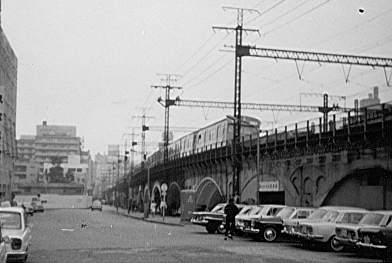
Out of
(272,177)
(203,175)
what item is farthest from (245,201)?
(203,175)

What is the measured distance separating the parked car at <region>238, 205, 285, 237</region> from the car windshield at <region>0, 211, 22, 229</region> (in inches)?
533

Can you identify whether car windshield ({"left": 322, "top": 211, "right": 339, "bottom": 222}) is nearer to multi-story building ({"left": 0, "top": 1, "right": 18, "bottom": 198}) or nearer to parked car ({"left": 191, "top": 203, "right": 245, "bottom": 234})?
parked car ({"left": 191, "top": 203, "right": 245, "bottom": 234})

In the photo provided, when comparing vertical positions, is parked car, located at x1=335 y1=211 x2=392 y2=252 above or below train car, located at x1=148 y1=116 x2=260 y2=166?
below

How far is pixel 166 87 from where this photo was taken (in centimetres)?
7625

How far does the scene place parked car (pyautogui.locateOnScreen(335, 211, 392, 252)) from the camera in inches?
868

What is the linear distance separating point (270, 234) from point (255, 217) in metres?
1.29

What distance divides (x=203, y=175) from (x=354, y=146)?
3157cm

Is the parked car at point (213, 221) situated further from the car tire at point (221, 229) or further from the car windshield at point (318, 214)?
the car windshield at point (318, 214)

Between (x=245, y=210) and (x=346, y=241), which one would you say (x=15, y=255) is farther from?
(x=245, y=210)

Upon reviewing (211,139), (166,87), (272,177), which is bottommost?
(272,177)

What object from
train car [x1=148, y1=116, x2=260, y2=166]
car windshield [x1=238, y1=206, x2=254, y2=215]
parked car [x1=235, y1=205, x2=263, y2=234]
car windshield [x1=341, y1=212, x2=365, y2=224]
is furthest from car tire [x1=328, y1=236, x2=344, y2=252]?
train car [x1=148, y1=116, x2=260, y2=166]

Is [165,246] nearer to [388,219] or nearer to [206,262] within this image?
[206,262]

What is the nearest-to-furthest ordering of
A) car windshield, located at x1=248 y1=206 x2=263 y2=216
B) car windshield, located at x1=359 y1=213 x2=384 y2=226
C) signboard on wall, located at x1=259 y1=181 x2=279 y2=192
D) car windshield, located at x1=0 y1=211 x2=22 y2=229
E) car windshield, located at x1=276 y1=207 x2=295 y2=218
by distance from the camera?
car windshield, located at x1=0 y1=211 x2=22 y2=229
car windshield, located at x1=359 y1=213 x2=384 y2=226
car windshield, located at x1=276 y1=207 x2=295 y2=218
car windshield, located at x1=248 y1=206 x2=263 y2=216
signboard on wall, located at x1=259 y1=181 x2=279 y2=192

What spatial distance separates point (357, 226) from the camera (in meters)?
22.8
